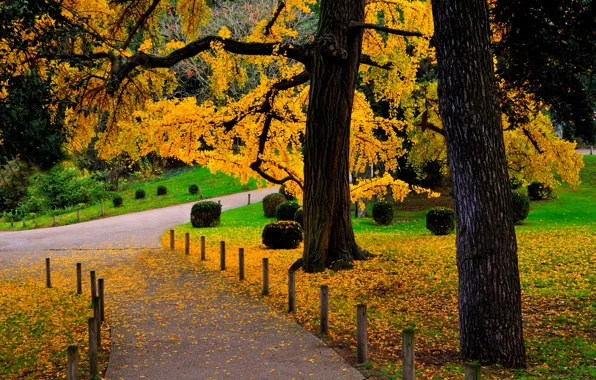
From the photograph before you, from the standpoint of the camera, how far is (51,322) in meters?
12.5

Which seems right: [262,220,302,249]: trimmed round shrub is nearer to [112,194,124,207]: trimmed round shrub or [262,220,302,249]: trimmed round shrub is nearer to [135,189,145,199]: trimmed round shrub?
[112,194,124,207]: trimmed round shrub

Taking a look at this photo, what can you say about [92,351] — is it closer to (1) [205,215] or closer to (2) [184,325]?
(2) [184,325]

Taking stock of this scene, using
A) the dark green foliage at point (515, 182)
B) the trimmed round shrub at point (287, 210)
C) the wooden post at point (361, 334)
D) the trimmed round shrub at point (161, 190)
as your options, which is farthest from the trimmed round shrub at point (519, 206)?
the trimmed round shrub at point (161, 190)

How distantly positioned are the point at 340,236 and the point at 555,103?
658cm

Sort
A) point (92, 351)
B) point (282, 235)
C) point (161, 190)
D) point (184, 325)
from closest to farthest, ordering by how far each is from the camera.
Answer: point (92, 351), point (184, 325), point (282, 235), point (161, 190)

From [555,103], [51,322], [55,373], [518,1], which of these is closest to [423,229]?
[555,103]

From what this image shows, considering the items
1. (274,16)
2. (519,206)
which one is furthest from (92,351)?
(519,206)

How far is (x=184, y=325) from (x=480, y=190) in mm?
6139

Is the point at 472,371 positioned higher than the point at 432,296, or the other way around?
the point at 472,371

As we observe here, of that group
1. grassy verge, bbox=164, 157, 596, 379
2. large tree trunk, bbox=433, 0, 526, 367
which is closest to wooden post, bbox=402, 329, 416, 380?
grassy verge, bbox=164, 157, 596, 379

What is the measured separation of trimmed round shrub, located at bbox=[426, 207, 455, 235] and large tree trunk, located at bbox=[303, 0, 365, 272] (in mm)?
8680

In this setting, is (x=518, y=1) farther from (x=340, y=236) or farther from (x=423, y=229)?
(x=423, y=229)

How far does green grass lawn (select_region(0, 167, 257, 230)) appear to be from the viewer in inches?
1662

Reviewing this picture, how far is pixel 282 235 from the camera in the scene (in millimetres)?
22891
